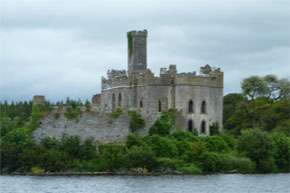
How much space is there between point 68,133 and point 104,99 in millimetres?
13344

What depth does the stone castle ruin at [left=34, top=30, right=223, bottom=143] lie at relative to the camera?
57406 millimetres

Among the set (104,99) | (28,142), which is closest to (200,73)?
(104,99)

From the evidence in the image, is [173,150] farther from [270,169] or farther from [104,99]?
[104,99]

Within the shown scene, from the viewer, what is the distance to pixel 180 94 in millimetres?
62406

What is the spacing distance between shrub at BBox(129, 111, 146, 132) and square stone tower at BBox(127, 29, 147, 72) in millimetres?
9068

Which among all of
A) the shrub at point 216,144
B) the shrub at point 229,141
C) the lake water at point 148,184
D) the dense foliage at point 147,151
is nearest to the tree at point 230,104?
the shrub at point 229,141

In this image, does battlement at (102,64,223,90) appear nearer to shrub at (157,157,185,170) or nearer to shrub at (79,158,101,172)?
shrub at (157,157,185,170)

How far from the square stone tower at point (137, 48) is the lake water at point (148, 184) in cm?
1599

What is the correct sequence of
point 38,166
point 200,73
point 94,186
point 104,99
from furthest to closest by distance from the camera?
point 104,99
point 200,73
point 38,166
point 94,186

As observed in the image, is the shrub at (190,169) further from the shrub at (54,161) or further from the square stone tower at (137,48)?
the square stone tower at (137,48)

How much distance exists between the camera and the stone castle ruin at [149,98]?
57.4 meters

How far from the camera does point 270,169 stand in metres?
57.2

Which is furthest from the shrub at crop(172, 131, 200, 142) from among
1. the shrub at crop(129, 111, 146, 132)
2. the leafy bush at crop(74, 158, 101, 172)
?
the leafy bush at crop(74, 158, 101, 172)

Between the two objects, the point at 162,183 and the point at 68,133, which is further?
the point at 68,133
